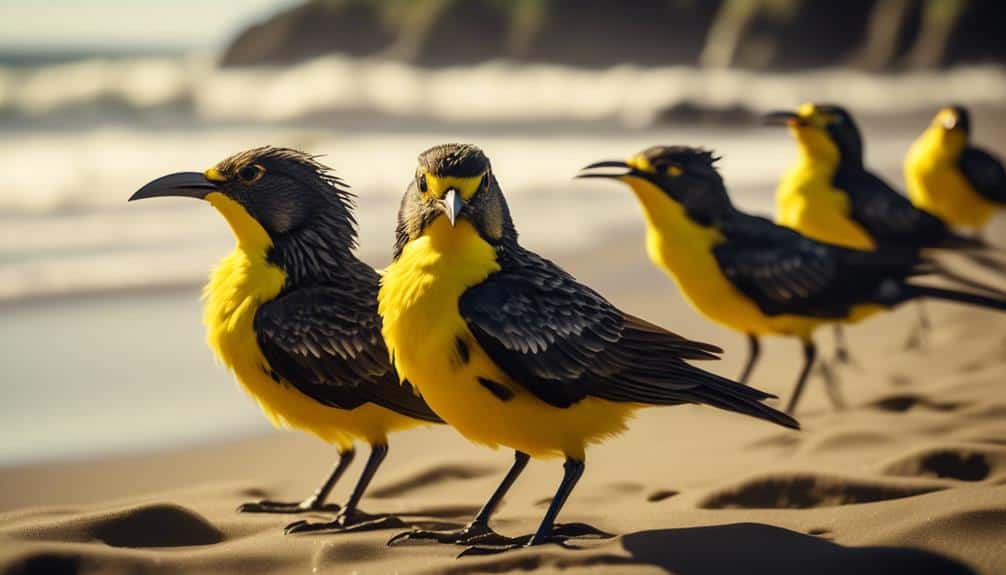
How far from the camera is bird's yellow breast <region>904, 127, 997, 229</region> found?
34.3ft

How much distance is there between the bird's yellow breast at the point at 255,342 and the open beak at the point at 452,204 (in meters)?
1.04

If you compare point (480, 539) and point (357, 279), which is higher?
point (357, 279)

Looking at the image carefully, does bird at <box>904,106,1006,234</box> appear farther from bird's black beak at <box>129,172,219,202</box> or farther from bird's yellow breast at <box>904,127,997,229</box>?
bird's black beak at <box>129,172,219,202</box>

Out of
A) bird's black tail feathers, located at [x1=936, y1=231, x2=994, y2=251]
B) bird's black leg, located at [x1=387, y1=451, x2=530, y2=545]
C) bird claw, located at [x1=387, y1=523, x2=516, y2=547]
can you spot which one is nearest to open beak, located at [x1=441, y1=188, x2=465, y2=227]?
bird's black leg, located at [x1=387, y1=451, x2=530, y2=545]

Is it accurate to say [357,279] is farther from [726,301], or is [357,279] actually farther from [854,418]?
[854,418]

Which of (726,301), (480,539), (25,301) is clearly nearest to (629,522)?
(480,539)

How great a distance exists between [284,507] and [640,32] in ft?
143

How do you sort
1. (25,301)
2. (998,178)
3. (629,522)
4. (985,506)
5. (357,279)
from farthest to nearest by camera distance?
(998,178) → (25,301) → (357,279) → (629,522) → (985,506)

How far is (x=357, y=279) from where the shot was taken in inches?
200

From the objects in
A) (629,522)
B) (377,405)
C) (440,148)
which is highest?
(440,148)

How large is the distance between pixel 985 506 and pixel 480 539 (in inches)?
66.4

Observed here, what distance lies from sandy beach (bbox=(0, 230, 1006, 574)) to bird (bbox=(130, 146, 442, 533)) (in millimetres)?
447

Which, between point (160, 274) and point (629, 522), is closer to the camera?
point (629, 522)

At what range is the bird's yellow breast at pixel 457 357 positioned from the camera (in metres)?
4.18
